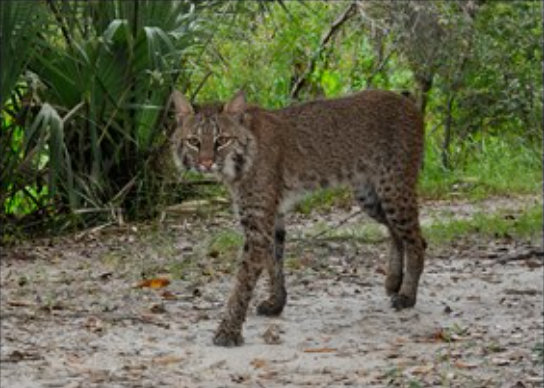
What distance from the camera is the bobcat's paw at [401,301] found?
A: 8.05 meters

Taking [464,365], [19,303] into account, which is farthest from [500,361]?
[19,303]

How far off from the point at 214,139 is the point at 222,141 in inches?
2.8

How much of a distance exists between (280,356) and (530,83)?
8348 millimetres

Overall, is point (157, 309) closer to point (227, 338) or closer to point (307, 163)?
point (227, 338)

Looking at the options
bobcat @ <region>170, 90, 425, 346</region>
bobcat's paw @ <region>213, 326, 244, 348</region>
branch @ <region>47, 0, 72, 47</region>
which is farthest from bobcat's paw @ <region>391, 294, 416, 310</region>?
branch @ <region>47, 0, 72, 47</region>

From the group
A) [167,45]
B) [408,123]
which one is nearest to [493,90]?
[167,45]

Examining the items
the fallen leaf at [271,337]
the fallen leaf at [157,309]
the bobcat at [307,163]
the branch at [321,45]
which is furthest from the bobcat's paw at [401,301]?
the branch at [321,45]

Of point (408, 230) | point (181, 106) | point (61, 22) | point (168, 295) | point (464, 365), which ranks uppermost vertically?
point (61, 22)

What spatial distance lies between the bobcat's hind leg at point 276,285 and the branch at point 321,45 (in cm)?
572

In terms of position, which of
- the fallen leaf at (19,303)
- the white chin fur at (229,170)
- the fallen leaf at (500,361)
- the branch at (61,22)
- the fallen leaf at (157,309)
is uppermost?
the branch at (61,22)

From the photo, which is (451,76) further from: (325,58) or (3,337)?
(3,337)

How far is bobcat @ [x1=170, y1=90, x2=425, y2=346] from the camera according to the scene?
7355 mm

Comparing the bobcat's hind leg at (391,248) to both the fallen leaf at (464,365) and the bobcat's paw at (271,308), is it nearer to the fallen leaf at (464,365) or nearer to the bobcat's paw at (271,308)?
the bobcat's paw at (271,308)

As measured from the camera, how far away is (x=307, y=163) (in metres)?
8.09
